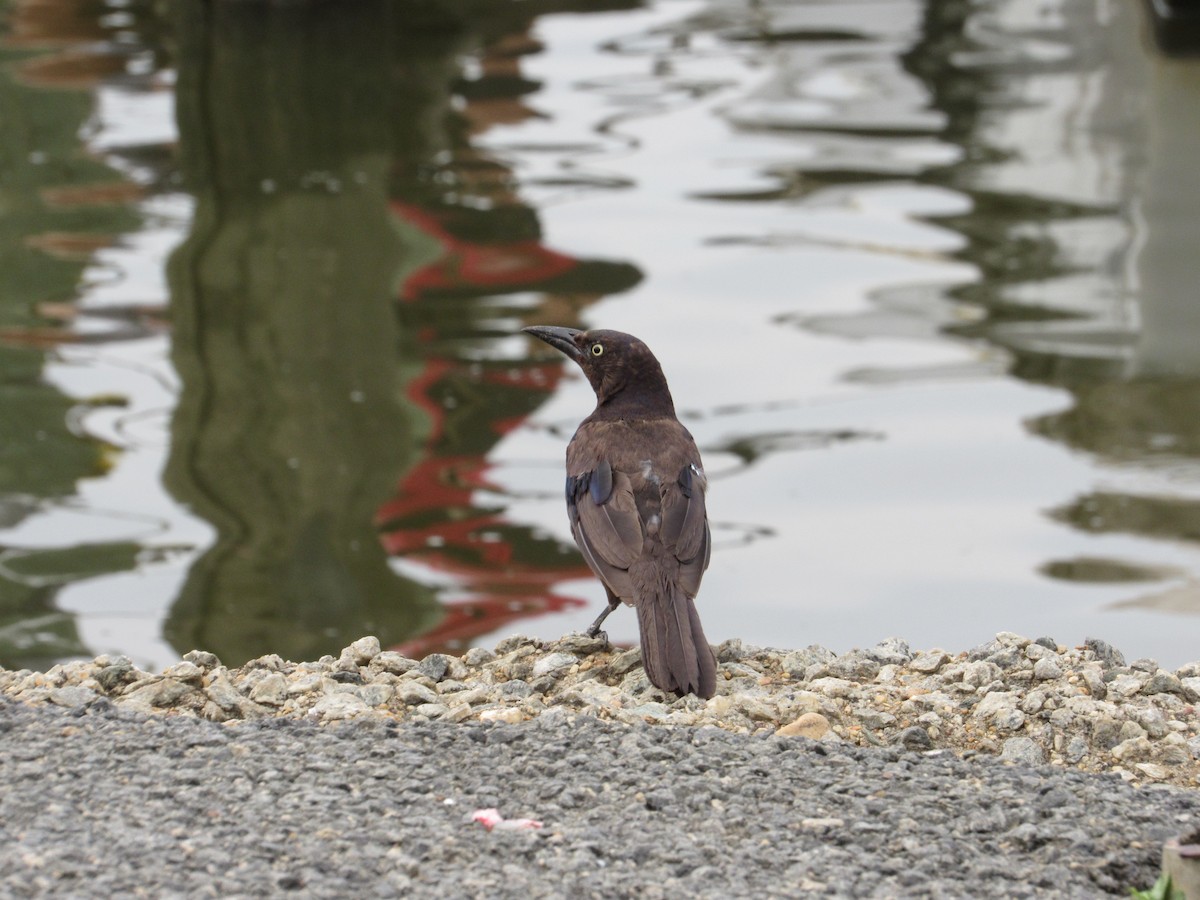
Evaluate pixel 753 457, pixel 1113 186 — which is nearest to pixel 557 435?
pixel 753 457

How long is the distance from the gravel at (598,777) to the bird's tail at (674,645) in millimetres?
50

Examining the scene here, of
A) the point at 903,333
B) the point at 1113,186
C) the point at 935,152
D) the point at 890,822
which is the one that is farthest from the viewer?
the point at 935,152

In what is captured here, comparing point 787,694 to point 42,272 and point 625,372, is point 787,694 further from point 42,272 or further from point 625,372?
point 42,272

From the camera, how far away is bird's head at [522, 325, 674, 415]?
4.19m

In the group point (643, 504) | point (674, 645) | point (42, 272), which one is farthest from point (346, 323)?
point (674, 645)

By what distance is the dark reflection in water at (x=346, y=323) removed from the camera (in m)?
7.95

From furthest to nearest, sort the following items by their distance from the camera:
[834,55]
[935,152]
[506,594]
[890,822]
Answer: [834,55] → [935,152] → [506,594] → [890,822]

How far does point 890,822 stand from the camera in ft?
9.30

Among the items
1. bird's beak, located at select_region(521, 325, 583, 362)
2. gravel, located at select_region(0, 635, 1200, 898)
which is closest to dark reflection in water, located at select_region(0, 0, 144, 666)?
bird's beak, located at select_region(521, 325, 583, 362)

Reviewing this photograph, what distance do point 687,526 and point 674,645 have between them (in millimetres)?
333

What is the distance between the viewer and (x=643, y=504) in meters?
3.82

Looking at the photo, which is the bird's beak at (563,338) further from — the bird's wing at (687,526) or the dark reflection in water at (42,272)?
the dark reflection in water at (42,272)

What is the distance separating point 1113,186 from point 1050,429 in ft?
8.59

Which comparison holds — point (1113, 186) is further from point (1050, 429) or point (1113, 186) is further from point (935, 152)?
point (1050, 429)
